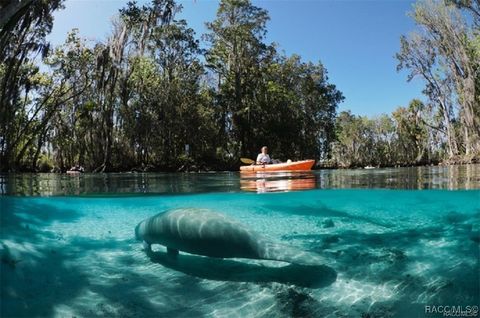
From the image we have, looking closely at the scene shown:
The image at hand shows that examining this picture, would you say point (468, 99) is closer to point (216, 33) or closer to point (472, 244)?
point (216, 33)

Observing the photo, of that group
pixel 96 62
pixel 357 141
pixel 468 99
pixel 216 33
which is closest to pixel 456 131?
pixel 468 99

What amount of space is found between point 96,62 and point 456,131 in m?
37.4

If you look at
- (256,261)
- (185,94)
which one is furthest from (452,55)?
(256,261)

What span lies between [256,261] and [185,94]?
96.0 feet

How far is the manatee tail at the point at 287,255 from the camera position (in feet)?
19.8

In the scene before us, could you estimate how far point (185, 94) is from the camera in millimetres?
34781

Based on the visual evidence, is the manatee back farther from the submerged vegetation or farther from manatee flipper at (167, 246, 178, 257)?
the submerged vegetation

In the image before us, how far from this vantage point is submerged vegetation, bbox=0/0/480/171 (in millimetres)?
29203

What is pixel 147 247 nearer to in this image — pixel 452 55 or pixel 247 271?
pixel 247 271

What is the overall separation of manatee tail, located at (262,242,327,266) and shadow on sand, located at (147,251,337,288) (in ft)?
0.70

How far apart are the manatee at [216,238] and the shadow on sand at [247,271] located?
28 cm

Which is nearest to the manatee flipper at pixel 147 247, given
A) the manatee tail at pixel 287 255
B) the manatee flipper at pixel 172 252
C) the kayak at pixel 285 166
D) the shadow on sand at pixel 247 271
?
the shadow on sand at pixel 247 271

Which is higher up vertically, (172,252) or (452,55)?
(452,55)

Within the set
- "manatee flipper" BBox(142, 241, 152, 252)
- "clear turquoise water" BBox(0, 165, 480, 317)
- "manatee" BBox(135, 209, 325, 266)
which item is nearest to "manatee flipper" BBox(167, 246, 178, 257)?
"manatee" BBox(135, 209, 325, 266)
